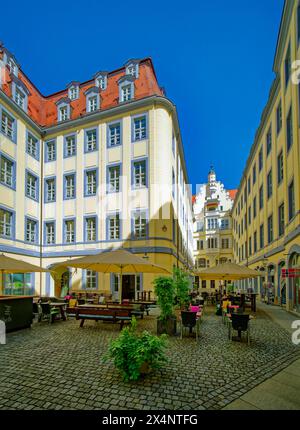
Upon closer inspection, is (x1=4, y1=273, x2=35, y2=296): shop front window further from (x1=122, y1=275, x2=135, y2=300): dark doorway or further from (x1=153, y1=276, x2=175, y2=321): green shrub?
(x1=153, y1=276, x2=175, y2=321): green shrub

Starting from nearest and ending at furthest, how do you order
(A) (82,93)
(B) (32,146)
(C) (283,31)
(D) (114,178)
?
(C) (283,31) → (D) (114,178) → (B) (32,146) → (A) (82,93)

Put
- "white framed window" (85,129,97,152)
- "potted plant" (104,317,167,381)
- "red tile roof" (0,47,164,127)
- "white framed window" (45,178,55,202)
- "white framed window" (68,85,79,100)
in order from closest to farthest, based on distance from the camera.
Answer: "potted plant" (104,317,167,381), "red tile roof" (0,47,164,127), "white framed window" (85,129,97,152), "white framed window" (45,178,55,202), "white framed window" (68,85,79,100)

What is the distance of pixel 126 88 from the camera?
2452 centimetres

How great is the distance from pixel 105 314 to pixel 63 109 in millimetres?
22462

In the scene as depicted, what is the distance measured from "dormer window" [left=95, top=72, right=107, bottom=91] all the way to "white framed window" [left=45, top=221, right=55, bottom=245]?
13.6 m

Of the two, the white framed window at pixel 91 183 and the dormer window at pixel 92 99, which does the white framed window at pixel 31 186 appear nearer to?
the white framed window at pixel 91 183

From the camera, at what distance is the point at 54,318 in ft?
42.7

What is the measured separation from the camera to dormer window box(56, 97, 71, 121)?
→ 26.8 metres

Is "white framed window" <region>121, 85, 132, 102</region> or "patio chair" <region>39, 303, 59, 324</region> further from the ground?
"white framed window" <region>121, 85, 132, 102</region>

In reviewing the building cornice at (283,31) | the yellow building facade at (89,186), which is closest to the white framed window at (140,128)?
the yellow building facade at (89,186)

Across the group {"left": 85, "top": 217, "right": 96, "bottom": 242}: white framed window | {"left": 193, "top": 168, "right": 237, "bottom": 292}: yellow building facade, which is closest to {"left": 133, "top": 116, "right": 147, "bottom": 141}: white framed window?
{"left": 85, "top": 217, "right": 96, "bottom": 242}: white framed window

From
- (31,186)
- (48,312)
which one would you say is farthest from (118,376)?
(31,186)

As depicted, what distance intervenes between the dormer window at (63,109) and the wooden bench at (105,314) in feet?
68.1

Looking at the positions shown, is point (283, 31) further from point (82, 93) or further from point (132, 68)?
point (82, 93)
